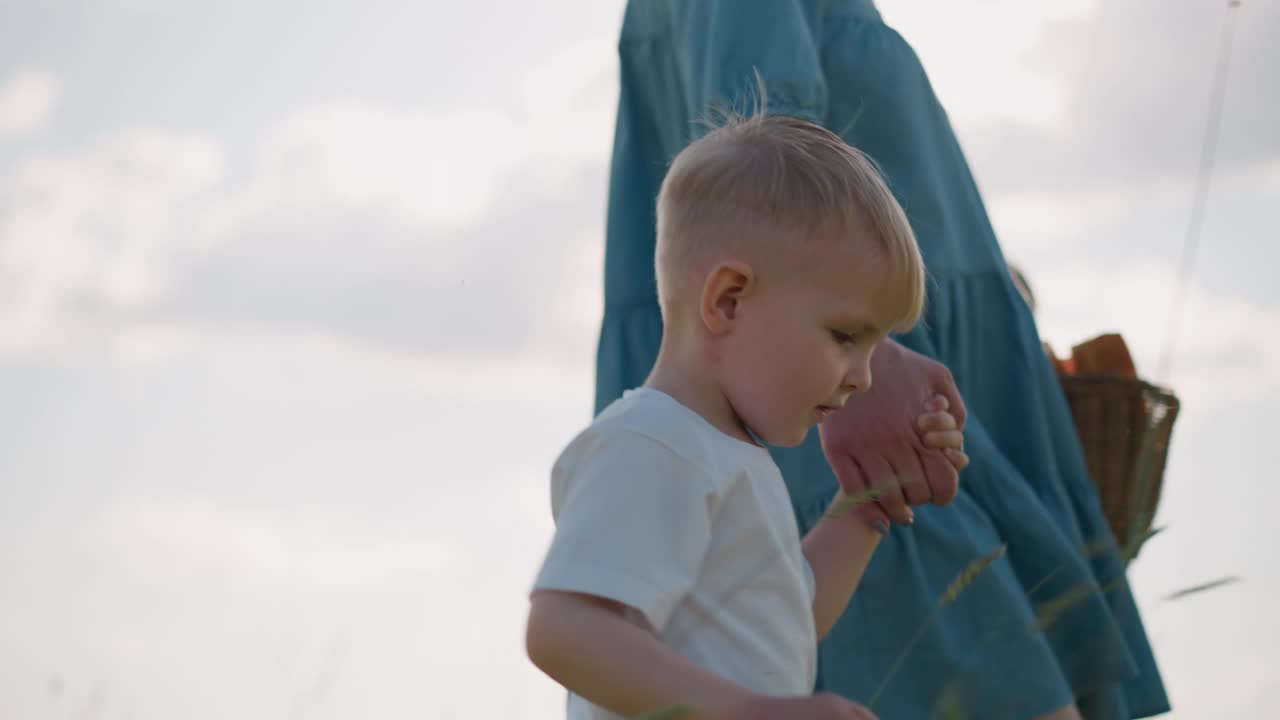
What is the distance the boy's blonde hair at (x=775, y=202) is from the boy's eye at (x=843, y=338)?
0.07 m

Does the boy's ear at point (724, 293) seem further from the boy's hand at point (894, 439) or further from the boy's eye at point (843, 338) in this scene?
the boy's hand at point (894, 439)

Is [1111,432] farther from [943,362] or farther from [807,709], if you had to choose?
[807,709]

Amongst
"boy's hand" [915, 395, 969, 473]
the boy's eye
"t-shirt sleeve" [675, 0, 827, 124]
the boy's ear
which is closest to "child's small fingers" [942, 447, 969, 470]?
"boy's hand" [915, 395, 969, 473]

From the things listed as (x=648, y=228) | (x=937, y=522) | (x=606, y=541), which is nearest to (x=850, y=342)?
(x=606, y=541)

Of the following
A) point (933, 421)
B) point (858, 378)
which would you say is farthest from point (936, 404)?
point (858, 378)

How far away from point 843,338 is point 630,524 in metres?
0.37

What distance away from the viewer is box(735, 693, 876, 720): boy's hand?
1171 millimetres

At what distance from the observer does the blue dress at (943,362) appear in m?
2.14

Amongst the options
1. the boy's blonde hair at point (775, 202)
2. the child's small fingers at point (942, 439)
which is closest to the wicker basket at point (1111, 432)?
the child's small fingers at point (942, 439)

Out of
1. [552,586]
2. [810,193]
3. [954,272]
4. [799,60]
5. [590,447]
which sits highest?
[799,60]

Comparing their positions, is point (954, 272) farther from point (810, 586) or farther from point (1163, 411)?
point (810, 586)

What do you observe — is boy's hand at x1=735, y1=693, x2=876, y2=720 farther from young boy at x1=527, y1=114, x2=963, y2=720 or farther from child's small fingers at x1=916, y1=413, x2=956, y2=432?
child's small fingers at x1=916, y1=413, x2=956, y2=432

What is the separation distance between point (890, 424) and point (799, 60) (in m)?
0.69

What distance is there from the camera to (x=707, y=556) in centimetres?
148
